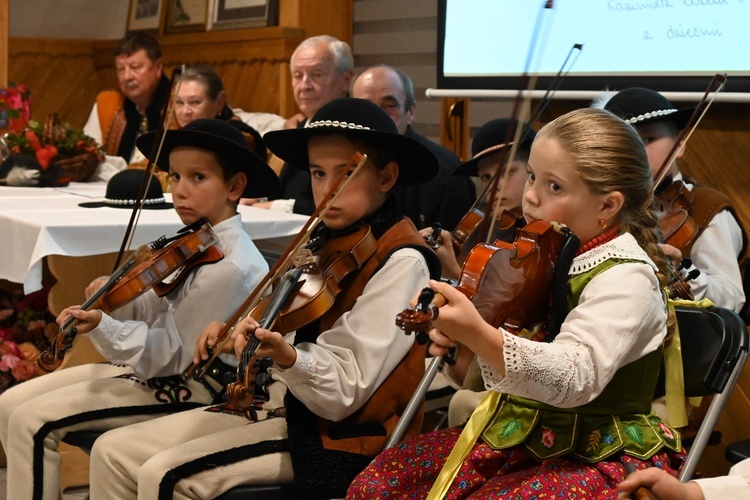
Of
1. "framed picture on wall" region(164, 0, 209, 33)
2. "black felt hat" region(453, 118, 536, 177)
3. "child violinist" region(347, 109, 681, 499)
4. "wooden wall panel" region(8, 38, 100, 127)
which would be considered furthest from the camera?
"wooden wall panel" region(8, 38, 100, 127)

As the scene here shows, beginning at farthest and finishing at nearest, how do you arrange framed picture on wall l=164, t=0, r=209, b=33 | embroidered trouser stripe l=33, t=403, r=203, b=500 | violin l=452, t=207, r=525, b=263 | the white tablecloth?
framed picture on wall l=164, t=0, r=209, b=33 < the white tablecloth < violin l=452, t=207, r=525, b=263 < embroidered trouser stripe l=33, t=403, r=203, b=500

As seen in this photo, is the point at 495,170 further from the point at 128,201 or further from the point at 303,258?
the point at 128,201

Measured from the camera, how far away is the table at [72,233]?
10.4 feet

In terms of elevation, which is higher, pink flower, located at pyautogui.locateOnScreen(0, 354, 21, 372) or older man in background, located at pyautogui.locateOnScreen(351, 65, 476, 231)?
Result: older man in background, located at pyautogui.locateOnScreen(351, 65, 476, 231)

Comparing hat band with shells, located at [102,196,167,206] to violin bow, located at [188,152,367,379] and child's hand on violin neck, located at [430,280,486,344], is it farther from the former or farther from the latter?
child's hand on violin neck, located at [430,280,486,344]

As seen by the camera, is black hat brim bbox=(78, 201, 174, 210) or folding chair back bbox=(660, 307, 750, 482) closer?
folding chair back bbox=(660, 307, 750, 482)

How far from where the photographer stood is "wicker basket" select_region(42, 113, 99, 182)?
4.50 m

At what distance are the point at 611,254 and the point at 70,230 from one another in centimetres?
199

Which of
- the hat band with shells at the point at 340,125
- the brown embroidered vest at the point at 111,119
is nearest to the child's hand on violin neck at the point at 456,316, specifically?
the hat band with shells at the point at 340,125

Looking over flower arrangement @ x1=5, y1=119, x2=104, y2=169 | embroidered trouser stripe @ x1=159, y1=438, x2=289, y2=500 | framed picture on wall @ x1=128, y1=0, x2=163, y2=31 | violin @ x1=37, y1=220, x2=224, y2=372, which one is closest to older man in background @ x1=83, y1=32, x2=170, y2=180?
flower arrangement @ x1=5, y1=119, x2=104, y2=169

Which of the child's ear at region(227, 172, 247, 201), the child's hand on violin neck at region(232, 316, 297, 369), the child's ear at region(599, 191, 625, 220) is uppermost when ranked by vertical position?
the child's ear at region(599, 191, 625, 220)

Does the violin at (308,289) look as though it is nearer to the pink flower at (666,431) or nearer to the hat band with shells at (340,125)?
the hat band with shells at (340,125)

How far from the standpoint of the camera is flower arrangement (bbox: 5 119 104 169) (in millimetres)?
4434

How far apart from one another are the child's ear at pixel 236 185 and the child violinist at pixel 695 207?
1.03m
